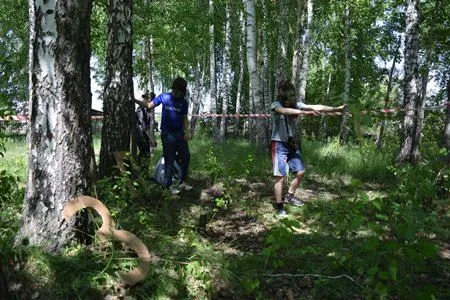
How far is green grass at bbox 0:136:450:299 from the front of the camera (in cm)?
297

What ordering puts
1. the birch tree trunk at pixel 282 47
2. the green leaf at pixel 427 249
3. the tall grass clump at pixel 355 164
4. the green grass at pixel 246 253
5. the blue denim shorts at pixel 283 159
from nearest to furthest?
1. the green leaf at pixel 427 249
2. the green grass at pixel 246 253
3. the blue denim shorts at pixel 283 159
4. the tall grass clump at pixel 355 164
5. the birch tree trunk at pixel 282 47

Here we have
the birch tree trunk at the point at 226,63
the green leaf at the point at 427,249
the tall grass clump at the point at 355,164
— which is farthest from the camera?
the birch tree trunk at the point at 226,63

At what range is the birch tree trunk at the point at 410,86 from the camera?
8.48 metres

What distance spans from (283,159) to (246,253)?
1707 mm

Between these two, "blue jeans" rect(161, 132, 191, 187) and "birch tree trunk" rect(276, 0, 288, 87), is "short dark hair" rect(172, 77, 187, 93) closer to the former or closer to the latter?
"blue jeans" rect(161, 132, 191, 187)

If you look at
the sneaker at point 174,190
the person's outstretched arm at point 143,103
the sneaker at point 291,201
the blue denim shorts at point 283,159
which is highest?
the person's outstretched arm at point 143,103

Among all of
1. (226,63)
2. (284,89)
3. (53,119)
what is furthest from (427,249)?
(226,63)

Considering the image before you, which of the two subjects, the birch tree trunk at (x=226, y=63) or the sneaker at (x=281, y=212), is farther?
the birch tree trunk at (x=226, y=63)

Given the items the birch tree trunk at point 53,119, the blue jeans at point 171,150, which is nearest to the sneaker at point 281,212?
the blue jeans at point 171,150

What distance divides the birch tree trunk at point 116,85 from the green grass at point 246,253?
0.71 metres

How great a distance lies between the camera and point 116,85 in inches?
219

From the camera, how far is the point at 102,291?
3.15 metres

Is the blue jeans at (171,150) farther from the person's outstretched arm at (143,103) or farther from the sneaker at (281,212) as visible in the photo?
the sneaker at (281,212)

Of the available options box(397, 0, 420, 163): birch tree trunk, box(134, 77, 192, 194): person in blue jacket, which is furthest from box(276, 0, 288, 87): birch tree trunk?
box(134, 77, 192, 194): person in blue jacket
